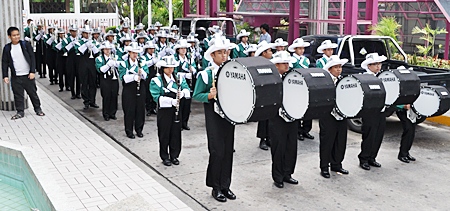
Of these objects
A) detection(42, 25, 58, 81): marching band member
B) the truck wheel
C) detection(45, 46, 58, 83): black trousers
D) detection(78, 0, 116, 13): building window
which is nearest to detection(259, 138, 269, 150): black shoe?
the truck wheel

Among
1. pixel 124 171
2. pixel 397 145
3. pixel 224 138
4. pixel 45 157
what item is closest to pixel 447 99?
pixel 397 145

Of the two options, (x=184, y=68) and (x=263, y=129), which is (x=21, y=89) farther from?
(x=263, y=129)

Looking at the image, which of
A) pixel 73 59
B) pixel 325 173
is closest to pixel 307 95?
pixel 325 173

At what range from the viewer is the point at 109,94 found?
418 inches

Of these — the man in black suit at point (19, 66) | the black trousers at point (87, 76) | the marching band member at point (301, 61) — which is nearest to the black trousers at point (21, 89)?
the man in black suit at point (19, 66)

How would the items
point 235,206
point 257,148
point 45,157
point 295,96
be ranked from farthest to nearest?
point 257,148 → point 45,157 → point 295,96 → point 235,206

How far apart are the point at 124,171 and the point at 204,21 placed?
971cm

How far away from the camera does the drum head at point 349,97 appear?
22.9 ft

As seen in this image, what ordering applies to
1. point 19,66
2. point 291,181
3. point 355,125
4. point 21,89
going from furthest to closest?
point 21,89
point 19,66
point 355,125
point 291,181

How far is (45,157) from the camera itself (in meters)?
7.77

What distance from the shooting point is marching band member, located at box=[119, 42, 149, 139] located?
29.4 ft

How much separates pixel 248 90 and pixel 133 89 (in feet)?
13.5

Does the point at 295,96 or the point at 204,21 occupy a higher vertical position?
the point at 204,21

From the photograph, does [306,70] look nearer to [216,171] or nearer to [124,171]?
[216,171]
